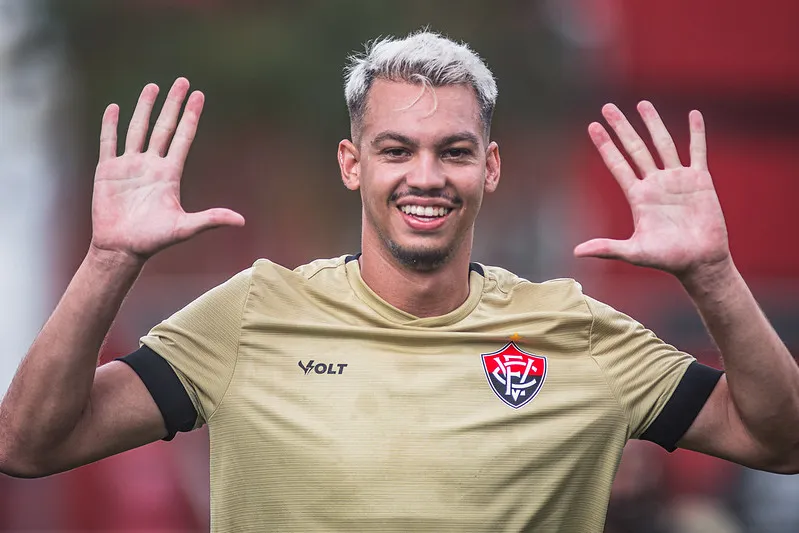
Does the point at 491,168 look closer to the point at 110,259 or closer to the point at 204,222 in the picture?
the point at 204,222

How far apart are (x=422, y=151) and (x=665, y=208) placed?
0.87m

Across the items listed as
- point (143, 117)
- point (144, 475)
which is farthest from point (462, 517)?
point (144, 475)

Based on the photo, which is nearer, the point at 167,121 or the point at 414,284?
the point at 167,121

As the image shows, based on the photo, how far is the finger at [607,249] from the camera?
3766 mm

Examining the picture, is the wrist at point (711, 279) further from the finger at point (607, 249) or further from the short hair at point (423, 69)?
the short hair at point (423, 69)

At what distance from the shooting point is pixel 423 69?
4.28 metres

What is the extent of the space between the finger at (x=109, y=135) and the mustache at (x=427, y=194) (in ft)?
3.23

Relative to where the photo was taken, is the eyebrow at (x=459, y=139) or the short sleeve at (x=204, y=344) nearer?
the short sleeve at (x=204, y=344)

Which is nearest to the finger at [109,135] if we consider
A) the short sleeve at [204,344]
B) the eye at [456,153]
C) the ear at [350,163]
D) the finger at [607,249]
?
the short sleeve at [204,344]

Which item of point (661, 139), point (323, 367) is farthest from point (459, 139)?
point (323, 367)

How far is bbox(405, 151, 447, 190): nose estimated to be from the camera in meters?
4.11

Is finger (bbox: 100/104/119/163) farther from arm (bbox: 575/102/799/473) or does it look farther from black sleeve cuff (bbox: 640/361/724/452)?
black sleeve cuff (bbox: 640/361/724/452)

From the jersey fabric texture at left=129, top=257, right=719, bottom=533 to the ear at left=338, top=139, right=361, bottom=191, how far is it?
397 mm

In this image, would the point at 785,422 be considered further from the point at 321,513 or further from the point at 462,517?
the point at 321,513
